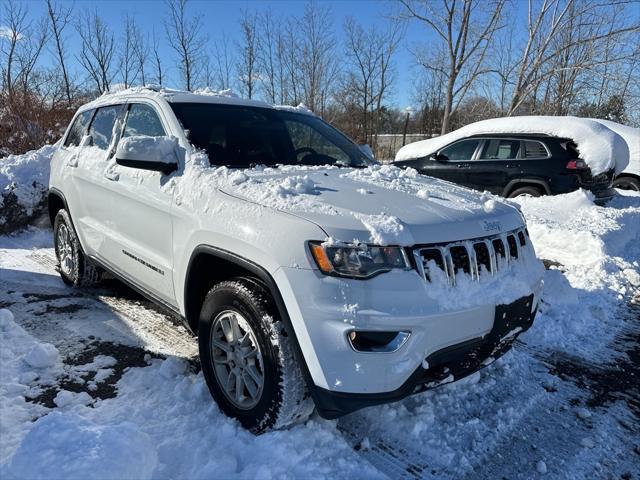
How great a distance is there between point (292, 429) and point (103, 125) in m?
3.17

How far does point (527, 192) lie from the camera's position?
8.43 metres

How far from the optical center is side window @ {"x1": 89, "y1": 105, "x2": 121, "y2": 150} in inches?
150

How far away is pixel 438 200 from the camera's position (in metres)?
2.47

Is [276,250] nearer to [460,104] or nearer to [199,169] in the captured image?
[199,169]

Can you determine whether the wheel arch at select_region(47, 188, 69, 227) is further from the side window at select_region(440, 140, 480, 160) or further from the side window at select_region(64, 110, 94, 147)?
the side window at select_region(440, 140, 480, 160)

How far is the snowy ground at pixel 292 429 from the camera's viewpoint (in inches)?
79.7

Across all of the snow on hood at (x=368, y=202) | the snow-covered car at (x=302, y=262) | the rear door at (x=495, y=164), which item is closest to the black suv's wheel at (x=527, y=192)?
the rear door at (x=495, y=164)

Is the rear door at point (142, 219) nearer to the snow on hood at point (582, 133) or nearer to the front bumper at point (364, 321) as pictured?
the front bumper at point (364, 321)

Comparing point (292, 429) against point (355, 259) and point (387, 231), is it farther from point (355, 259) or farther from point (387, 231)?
point (387, 231)

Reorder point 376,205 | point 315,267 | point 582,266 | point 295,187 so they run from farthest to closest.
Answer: point 582,266, point 295,187, point 376,205, point 315,267

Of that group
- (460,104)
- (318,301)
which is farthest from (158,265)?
(460,104)

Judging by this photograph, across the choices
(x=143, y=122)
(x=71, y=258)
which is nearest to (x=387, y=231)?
(x=143, y=122)

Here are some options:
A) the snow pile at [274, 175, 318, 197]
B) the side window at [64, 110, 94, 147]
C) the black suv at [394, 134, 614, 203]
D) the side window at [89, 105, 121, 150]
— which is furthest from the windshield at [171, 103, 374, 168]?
the black suv at [394, 134, 614, 203]

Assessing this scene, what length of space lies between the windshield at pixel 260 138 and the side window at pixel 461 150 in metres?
6.01
